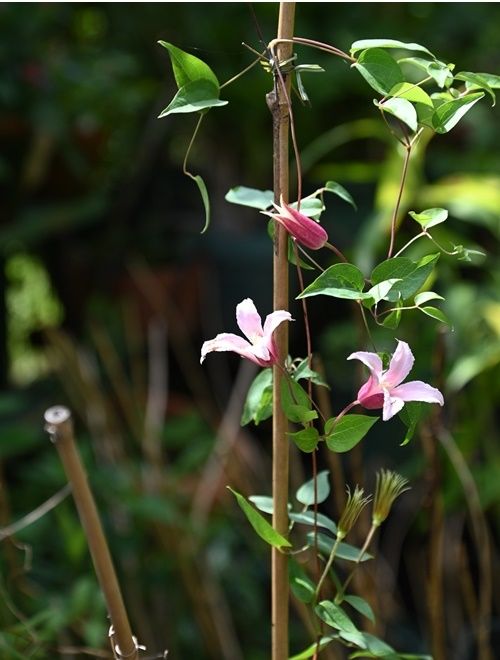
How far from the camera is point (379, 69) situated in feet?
1.37

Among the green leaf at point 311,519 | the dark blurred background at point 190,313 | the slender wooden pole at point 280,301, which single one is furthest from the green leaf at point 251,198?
the dark blurred background at point 190,313

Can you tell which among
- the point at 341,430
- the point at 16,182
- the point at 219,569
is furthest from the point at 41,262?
the point at 341,430

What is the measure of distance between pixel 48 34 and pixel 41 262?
0.45 m

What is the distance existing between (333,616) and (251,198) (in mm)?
210

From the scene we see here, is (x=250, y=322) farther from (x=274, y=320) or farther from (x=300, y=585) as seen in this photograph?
(x=300, y=585)

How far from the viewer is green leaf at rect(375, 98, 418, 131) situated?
0.41 m

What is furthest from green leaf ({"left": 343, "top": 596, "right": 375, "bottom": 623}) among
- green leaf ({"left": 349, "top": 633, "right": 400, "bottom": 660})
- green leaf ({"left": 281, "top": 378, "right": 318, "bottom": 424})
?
green leaf ({"left": 281, "top": 378, "right": 318, "bottom": 424})

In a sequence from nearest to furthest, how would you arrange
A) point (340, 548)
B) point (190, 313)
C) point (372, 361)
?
point (372, 361) → point (340, 548) → point (190, 313)

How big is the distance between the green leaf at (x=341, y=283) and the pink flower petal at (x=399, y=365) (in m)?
0.03

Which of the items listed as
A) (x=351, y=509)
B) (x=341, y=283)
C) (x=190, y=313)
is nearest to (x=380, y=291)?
(x=341, y=283)

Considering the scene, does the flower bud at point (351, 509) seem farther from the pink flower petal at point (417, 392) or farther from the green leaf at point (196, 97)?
the green leaf at point (196, 97)

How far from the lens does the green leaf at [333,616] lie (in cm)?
46

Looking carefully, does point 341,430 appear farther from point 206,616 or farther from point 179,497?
point 179,497

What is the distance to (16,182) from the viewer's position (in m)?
1.67
